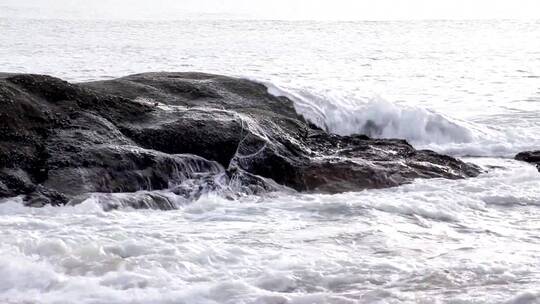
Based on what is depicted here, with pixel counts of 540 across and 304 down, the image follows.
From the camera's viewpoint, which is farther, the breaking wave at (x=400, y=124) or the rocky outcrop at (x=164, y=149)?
the breaking wave at (x=400, y=124)

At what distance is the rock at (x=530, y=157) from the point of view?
7.61 m

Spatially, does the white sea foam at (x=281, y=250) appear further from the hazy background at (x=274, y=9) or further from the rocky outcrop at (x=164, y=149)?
the hazy background at (x=274, y=9)

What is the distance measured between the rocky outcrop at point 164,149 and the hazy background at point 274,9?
90.0ft

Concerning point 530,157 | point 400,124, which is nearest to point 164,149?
point 400,124

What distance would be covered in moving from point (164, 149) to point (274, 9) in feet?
120

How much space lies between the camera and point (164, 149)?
6.39 m

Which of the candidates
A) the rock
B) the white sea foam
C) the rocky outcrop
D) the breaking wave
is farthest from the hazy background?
the white sea foam

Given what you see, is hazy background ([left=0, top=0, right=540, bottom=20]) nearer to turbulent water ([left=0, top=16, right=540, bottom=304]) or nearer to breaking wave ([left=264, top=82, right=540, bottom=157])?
breaking wave ([left=264, top=82, right=540, bottom=157])

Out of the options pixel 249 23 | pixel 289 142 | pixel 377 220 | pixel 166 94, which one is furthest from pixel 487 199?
pixel 249 23

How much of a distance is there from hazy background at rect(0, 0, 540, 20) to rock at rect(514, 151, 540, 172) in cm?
2799

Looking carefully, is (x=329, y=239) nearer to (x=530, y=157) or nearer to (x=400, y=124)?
(x=530, y=157)

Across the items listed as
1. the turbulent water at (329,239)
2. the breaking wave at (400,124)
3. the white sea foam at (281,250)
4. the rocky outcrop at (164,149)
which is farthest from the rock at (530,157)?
the white sea foam at (281,250)

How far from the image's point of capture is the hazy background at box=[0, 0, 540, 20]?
36344 mm

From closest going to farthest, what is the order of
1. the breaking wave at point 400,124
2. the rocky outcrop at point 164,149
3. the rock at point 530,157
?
the rocky outcrop at point 164,149 < the rock at point 530,157 < the breaking wave at point 400,124
